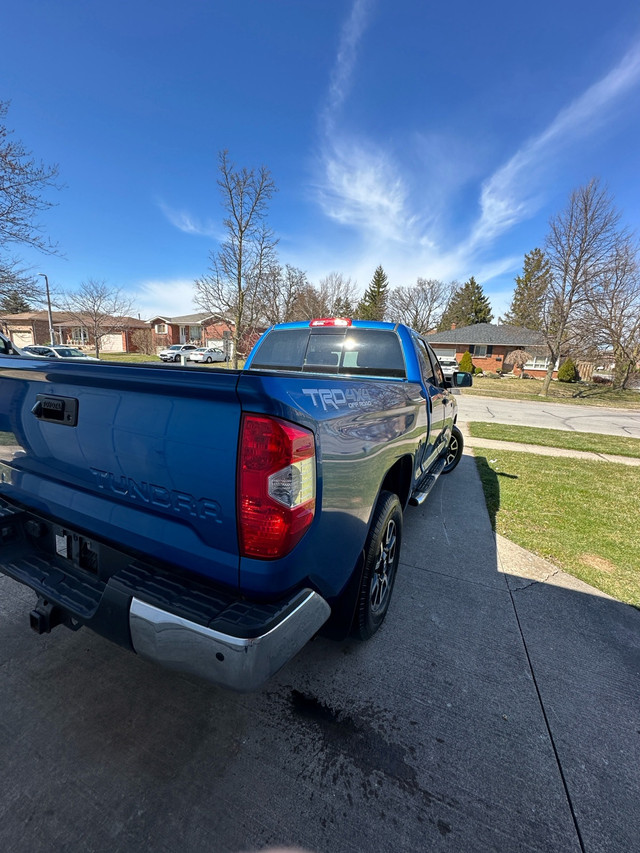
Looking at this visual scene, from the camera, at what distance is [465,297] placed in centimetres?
6262

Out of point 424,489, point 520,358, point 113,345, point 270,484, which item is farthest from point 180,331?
point 270,484

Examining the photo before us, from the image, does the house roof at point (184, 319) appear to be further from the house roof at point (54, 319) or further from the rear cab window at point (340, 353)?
the rear cab window at point (340, 353)

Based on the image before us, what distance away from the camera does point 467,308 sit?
62.6 meters

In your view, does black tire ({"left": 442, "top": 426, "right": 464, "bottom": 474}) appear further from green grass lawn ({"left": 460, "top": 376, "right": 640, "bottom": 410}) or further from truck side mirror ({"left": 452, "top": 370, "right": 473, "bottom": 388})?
green grass lawn ({"left": 460, "top": 376, "right": 640, "bottom": 410})

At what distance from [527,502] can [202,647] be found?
525 centimetres

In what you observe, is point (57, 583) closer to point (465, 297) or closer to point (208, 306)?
point (208, 306)

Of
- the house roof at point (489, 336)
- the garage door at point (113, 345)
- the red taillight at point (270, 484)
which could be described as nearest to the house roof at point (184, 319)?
the garage door at point (113, 345)

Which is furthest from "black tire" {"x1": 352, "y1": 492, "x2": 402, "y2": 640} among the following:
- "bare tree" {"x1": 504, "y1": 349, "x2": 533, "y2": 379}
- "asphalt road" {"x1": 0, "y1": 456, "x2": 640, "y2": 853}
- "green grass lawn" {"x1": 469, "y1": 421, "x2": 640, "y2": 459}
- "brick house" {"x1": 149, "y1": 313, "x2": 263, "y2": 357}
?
"brick house" {"x1": 149, "y1": 313, "x2": 263, "y2": 357}

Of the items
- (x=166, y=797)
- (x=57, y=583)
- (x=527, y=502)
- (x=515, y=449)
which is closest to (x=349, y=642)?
(x=166, y=797)

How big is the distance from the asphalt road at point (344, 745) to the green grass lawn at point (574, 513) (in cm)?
107

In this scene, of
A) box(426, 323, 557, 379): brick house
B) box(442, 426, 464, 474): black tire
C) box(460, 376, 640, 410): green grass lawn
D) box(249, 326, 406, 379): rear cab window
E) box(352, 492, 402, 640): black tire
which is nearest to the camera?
box(352, 492, 402, 640): black tire

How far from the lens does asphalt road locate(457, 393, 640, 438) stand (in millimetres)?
13184

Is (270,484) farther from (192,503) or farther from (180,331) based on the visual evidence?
(180,331)

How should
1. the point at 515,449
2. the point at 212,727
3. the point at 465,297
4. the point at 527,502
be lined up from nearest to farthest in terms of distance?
the point at 212,727, the point at 527,502, the point at 515,449, the point at 465,297
